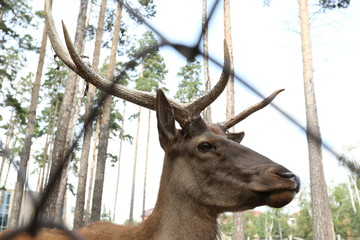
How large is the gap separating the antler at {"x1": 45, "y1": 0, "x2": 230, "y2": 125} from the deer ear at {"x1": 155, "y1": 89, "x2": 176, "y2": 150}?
4.4 inches

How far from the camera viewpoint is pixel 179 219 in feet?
11.3

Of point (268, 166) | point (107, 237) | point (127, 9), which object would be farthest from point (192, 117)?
point (127, 9)

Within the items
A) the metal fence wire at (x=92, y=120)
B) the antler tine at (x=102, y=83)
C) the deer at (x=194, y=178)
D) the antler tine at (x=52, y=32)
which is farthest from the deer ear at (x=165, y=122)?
the metal fence wire at (x=92, y=120)

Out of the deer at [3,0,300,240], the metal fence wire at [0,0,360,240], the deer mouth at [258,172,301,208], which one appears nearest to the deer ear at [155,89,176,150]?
the deer at [3,0,300,240]

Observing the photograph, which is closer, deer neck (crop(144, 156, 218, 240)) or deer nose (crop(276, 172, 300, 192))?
deer nose (crop(276, 172, 300, 192))

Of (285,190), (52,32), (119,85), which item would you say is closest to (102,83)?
(52,32)

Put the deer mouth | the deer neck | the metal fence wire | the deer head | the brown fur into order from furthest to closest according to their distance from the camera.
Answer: the deer neck → the brown fur → the deer head → the deer mouth → the metal fence wire

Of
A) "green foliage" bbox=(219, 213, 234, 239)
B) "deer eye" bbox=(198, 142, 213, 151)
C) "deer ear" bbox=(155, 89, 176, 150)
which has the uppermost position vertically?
"deer ear" bbox=(155, 89, 176, 150)

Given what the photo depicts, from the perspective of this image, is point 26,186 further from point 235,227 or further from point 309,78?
point 235,227

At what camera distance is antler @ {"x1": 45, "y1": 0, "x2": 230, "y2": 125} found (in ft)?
4.09

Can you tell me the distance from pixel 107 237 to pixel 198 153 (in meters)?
1.27

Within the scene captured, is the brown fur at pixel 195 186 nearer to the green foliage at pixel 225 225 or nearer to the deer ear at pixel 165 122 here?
the deer ear at pixel 165 122

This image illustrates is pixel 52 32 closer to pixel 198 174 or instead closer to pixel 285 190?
pixel 285 190

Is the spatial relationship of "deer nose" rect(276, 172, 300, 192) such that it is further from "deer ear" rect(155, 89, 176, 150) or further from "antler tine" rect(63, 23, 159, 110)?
"antler tine" rect(63, 23, 159, 110)
